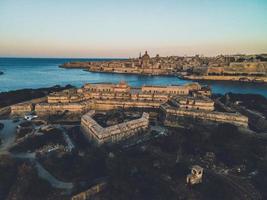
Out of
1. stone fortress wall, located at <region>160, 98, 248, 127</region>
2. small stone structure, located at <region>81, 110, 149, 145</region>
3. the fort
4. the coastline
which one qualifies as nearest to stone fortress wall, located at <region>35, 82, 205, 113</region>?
the fort

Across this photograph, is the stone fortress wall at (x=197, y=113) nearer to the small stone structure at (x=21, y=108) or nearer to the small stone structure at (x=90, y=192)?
the small stone structure at (x=90, y=192)

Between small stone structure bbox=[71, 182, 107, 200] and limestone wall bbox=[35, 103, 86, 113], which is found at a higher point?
limestone wall bbox=[35, 103, 86, 113]

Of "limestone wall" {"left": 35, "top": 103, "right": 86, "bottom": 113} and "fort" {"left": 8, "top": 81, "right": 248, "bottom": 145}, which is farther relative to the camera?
"limestone wall" {"left": 35, "top": 103, "right": 86, "bottom": 113}

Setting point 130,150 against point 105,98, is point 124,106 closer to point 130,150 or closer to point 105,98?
point 105,98

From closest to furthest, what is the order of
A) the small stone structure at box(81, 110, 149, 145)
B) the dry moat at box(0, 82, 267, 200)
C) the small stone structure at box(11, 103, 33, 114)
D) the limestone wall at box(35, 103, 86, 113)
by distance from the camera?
the dry moat at box(0, 82, 267, 200) < the small stone structure at box(81, 110, 149, 145) < the limestone wall at box(35, 103, 86, 113) < the small stone structure at box(11, 103, 33, 114)

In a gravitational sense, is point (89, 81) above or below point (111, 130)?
below

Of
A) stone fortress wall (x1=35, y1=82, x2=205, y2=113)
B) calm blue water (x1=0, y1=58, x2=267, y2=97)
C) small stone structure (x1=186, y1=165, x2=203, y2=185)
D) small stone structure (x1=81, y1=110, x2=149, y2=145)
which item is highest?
stone fortress wall (x1=35, y1=82, x2=205, y2=113)

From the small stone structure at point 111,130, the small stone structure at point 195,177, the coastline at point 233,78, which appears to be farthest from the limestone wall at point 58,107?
the coastline at point 233,78

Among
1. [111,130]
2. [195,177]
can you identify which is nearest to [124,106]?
[111,130]

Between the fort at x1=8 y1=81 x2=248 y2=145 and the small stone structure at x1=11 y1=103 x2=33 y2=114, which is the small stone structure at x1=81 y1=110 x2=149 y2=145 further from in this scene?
the small stone structure at x1=11 y1=103 x2=33 y2=114
